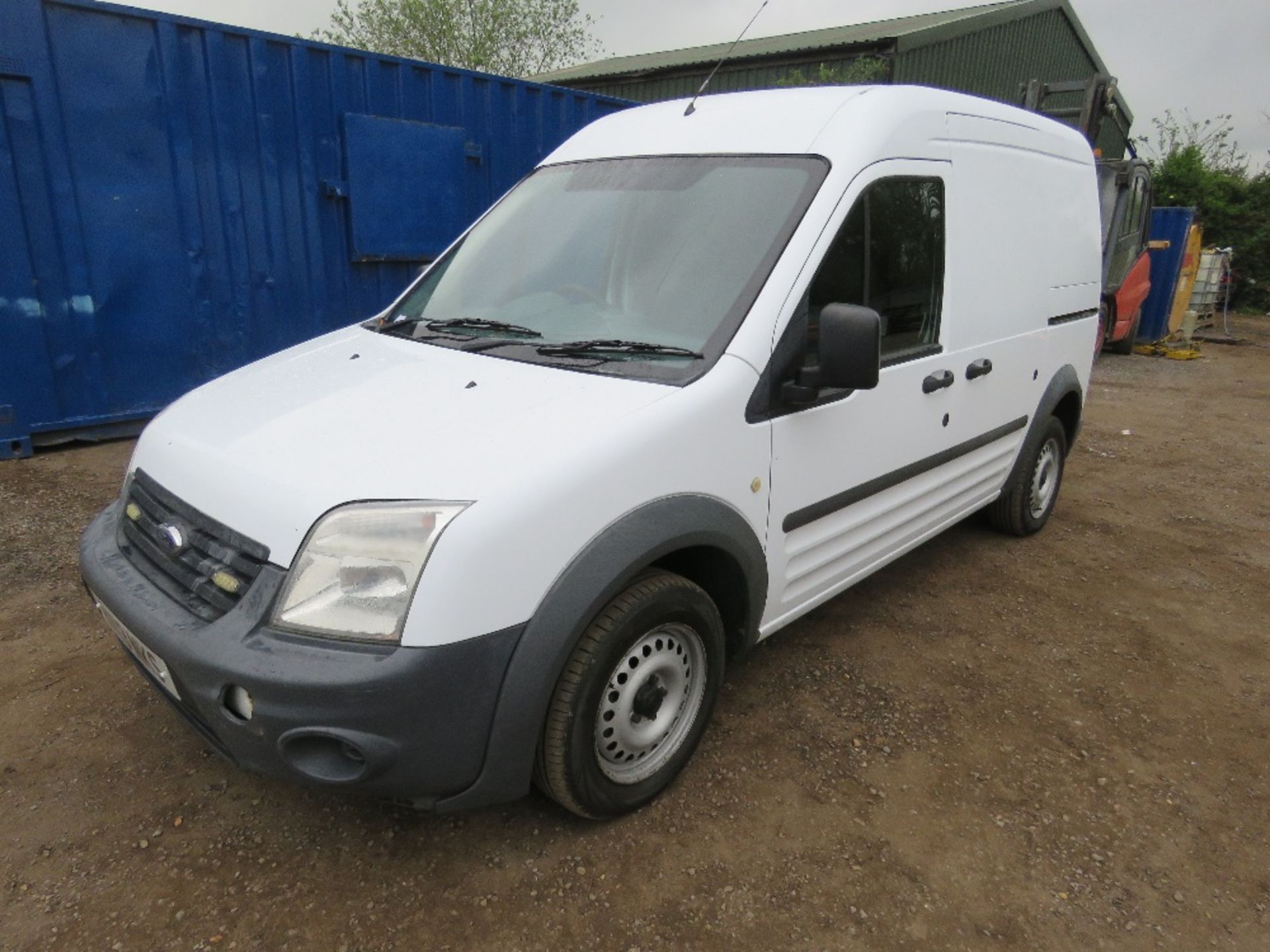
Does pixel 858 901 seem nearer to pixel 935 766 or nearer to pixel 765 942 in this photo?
pixel 765 942

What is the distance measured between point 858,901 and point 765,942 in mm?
297

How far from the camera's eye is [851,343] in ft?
7.25

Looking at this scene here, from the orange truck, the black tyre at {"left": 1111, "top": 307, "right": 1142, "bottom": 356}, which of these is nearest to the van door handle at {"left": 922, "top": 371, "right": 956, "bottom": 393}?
the orange truck

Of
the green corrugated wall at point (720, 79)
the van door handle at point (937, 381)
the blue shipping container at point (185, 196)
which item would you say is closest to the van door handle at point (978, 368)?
the van door handle at point (937, 381)

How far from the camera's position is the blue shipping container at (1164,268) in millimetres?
13031

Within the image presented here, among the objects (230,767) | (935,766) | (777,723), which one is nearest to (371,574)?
(230,767)

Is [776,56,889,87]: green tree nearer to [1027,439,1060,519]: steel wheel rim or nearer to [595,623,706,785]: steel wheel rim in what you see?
[1027,439,1060,519]: steel wheel rim

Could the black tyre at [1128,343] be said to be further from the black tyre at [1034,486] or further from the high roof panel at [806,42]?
the black tyre at [1034,486]

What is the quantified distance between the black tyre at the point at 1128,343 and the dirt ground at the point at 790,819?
32.8 feet

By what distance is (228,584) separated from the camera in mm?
1919

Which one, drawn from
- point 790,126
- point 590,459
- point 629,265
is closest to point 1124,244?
point 790,126

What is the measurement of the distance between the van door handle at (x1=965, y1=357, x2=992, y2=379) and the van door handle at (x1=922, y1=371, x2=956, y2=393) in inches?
6.8

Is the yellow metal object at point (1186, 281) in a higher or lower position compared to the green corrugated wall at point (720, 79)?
lower

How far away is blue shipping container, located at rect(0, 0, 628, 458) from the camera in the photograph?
16.5ft
